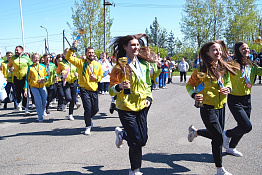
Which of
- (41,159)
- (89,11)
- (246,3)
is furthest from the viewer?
(246,3)

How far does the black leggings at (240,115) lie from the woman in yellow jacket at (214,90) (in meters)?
0.63

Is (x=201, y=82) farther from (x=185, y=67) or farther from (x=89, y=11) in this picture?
(x=89, y=11)

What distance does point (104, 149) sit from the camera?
5328mm

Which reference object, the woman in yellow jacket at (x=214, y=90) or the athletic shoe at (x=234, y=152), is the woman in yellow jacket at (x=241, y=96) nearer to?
the athletic shoe at (x=234, y=152)

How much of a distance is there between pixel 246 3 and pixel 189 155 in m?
44.7

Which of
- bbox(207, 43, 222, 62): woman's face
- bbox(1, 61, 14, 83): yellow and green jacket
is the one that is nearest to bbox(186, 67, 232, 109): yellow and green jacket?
bbox(207, 43, 222, 62): woman's face

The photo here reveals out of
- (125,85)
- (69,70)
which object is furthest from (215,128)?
(69,70)

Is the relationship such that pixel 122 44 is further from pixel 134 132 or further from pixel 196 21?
pixel 196 21

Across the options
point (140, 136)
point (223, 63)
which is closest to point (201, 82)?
point (223, 63)

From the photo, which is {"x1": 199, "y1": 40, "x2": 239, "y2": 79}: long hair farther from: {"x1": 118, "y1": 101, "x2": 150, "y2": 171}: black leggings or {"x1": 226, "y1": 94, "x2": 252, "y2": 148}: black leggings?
{"x1": 118, "y1": 101, "x2": 150, "y2": 171}: black leggings

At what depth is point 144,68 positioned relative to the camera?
4.00m

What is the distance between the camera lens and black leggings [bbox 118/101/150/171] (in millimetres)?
3738

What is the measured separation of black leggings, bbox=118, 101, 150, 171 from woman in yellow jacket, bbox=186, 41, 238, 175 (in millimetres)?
840

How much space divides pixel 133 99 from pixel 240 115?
6.40 ft
